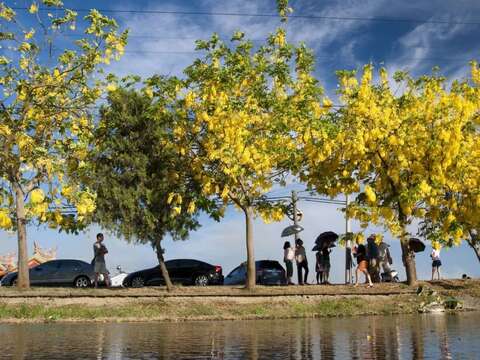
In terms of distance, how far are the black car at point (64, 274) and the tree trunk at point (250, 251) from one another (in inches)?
404

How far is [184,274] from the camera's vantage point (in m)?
31.2

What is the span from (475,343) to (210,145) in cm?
1492

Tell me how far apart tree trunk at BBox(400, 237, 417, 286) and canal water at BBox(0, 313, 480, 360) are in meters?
Result: 9.38

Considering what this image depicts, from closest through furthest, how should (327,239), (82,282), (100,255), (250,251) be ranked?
(250,251)
(100,255)
(327,239)
(82,282)

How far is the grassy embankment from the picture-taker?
18719 millimetres

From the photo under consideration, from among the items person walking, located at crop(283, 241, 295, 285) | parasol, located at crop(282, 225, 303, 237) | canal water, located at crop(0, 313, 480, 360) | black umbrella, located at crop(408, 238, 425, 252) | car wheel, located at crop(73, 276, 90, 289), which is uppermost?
parasol, located at crop(282, 225, 303, 237)

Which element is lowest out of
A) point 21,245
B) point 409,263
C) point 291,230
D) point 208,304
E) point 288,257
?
point 208,304

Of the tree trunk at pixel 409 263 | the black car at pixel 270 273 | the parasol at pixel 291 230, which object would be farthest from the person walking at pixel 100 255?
the tree trunk at pixel 409 263

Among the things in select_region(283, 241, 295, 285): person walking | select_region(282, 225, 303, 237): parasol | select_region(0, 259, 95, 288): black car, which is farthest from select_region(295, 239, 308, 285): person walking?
select_region(0, 259, 95, 288): black car

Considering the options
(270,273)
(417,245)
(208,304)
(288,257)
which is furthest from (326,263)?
(208,304)


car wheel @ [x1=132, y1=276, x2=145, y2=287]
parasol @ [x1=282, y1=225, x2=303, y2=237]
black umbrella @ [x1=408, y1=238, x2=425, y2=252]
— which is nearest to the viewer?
black umbrella @ [x1=408, y1=238, x2=425, y2=252]

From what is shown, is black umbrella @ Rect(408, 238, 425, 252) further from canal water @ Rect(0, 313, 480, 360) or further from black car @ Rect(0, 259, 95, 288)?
black car @ Rect(0, 259, 95, 288)

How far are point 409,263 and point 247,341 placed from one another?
1536cm

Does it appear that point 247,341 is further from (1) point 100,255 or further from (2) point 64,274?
(2) point 64,274
